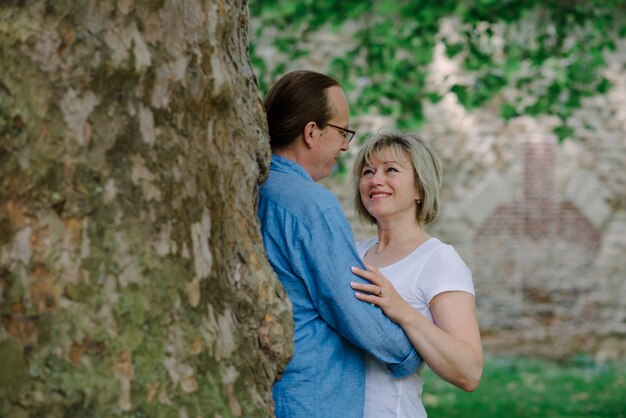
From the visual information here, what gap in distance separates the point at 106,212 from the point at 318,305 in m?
0.73

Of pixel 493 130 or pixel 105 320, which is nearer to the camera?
pixel 105 320

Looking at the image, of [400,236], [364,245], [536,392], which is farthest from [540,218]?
[400,236]

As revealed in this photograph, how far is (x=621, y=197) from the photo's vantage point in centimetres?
1032

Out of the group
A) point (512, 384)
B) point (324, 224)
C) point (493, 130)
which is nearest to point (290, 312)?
point (324, 224)

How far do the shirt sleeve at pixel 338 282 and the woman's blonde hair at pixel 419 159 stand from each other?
1.89 feet

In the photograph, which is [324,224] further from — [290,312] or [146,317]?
[146,317]

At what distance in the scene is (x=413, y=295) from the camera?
255cm

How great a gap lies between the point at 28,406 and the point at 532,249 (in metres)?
8.95

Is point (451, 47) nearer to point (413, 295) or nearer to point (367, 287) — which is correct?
point (413, 295)

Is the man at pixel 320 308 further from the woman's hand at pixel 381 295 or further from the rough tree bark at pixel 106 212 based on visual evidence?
the rough tree bark at pixel 106 212

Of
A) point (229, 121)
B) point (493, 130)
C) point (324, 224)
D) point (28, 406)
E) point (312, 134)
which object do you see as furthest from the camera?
point (493, 130)

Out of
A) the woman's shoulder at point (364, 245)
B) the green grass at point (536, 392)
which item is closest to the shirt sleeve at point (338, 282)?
the woman's shoulder at point (364, 245)

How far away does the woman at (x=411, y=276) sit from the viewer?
7.55 feet

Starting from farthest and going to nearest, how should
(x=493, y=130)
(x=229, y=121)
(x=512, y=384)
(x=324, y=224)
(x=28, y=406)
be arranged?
(x=493, y=130) < (x=512, y=384) < (x=324, y=224) < (x=229, y=121) < (x=28, y=406)
